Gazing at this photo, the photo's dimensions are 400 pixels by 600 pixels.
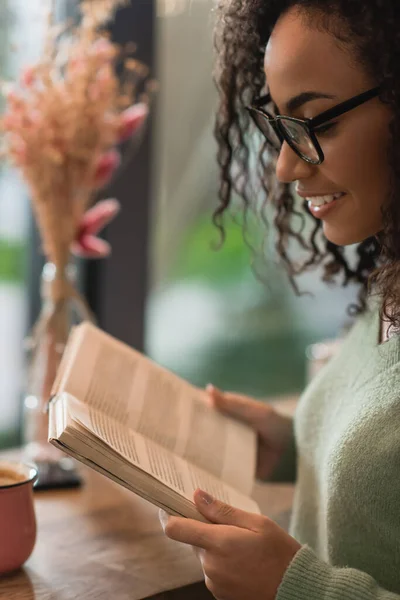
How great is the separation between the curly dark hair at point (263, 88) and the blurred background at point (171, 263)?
321mm

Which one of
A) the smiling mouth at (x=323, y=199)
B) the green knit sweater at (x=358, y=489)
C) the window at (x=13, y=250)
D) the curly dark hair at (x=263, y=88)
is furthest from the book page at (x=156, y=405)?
the window at (x=13, y=250)

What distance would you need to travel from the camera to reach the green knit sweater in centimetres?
84

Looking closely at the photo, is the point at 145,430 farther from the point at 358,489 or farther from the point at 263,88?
the point at 263,88

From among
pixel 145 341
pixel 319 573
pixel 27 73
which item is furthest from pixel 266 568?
pixel 145 341

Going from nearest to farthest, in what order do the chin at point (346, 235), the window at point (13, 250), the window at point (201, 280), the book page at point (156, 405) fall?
1. the chin at point (346, 235)
2. the book page at point (156, 405)
3. the window at point (13, 250)
4. the window at point (201, 280)

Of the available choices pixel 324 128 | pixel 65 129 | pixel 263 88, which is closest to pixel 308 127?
pixel 324 128

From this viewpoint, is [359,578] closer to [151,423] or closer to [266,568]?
[266,568]

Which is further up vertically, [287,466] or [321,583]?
[321,583]

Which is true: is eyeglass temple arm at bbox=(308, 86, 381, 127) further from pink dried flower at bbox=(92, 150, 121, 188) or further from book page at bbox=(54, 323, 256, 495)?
pink dried flower at bbox=(92, 150, 121, 188)

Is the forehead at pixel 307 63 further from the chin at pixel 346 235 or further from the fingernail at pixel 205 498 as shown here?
the fingernail at pixel 205 498

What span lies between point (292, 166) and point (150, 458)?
1.25 ft

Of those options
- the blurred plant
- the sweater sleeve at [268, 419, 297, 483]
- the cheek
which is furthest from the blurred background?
the cheek

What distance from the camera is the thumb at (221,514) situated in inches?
33.8

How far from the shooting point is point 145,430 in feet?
3.42
